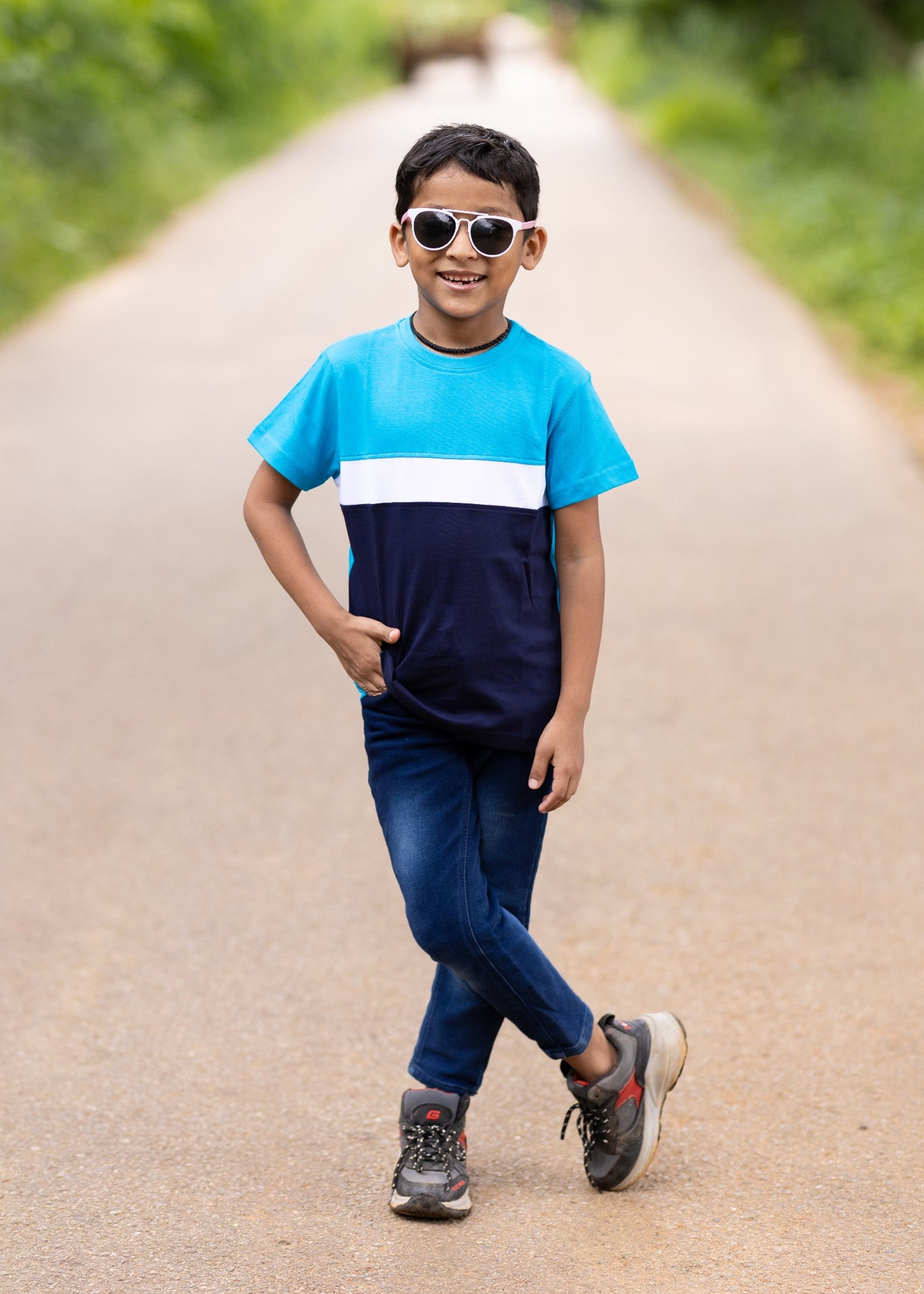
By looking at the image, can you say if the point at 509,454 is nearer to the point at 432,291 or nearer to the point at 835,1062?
the point at 432,291

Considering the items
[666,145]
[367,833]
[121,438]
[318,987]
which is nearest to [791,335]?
[121,438]

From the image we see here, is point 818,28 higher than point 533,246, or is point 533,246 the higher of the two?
point 818,28

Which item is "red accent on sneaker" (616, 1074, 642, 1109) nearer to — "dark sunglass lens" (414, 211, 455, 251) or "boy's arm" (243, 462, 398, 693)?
"boy's arm" (243, 462, 398, 693)

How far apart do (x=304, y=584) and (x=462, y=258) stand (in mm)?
572

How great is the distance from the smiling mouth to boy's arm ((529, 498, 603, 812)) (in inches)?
14.7

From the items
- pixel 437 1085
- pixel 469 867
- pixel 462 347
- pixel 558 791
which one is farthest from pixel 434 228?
pixel 437 1085

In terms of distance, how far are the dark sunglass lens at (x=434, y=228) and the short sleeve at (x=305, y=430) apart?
241 millimetres

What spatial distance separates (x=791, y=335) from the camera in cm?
1232

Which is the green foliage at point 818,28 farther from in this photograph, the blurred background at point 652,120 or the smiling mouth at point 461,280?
the smiling mouth at point 461,280

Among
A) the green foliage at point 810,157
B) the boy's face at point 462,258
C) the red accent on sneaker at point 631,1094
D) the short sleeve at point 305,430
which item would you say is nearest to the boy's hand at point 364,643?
the short sleeve at point 305,430

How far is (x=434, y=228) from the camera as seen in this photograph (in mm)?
2549

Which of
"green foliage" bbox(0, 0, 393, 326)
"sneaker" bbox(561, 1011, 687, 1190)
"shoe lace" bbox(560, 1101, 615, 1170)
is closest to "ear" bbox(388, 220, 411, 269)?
"sneaker" bbox(561, 1011, 687, 1190)

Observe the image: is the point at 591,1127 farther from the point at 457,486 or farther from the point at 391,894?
the point at 391,894

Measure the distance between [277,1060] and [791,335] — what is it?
991 centimetres
